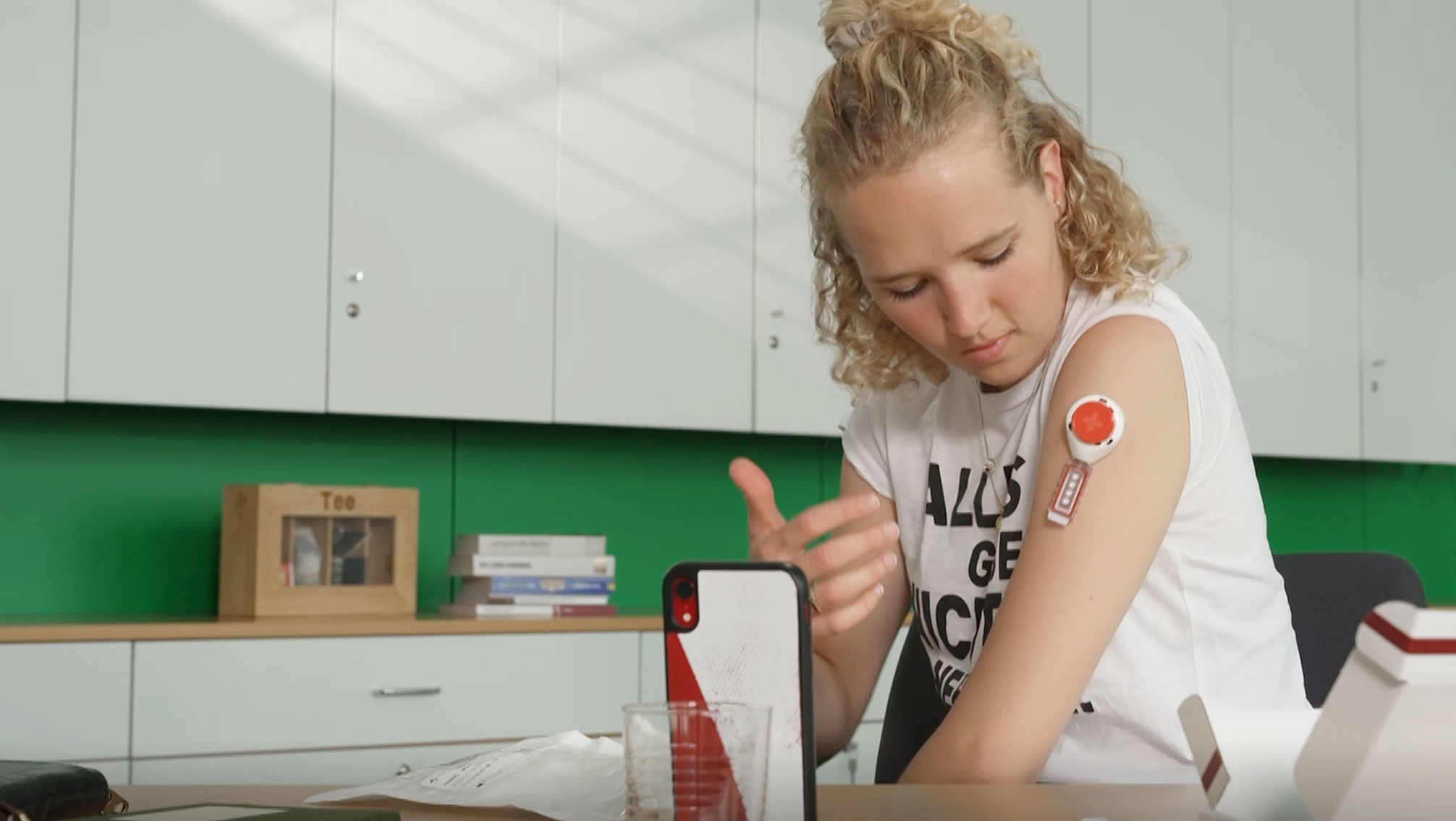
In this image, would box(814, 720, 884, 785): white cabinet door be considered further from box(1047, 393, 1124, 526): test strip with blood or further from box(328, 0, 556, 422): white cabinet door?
box(1047, 393, 1124, 526): test strip with blood

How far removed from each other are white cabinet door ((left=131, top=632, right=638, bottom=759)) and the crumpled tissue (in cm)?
159

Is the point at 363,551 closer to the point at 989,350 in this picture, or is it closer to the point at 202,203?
the point at 202,203

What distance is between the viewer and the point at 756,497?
4.31 feet

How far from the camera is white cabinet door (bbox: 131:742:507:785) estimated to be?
263 centimetres

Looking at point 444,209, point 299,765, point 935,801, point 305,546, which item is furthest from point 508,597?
point 935,801

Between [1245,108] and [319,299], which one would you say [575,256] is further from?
[1245,108]

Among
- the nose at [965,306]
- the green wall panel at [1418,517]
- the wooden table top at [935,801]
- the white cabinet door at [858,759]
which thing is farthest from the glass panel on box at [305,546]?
the green wall panel at [1418,517]

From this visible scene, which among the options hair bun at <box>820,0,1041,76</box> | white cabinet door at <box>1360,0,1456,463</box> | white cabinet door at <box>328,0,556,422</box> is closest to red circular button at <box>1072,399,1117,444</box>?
hair bun at <box>820,0,1041,76</box>

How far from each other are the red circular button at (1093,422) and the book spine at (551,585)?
1923 millimetres

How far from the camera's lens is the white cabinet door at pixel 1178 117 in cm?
389

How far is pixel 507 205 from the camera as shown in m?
3.21

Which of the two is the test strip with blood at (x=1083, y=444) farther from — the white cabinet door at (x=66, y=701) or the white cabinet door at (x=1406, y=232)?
the white cabinet door at (x=1406, y=232)

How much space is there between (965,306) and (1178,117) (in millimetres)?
2778

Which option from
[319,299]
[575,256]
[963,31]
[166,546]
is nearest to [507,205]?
[575,256]
